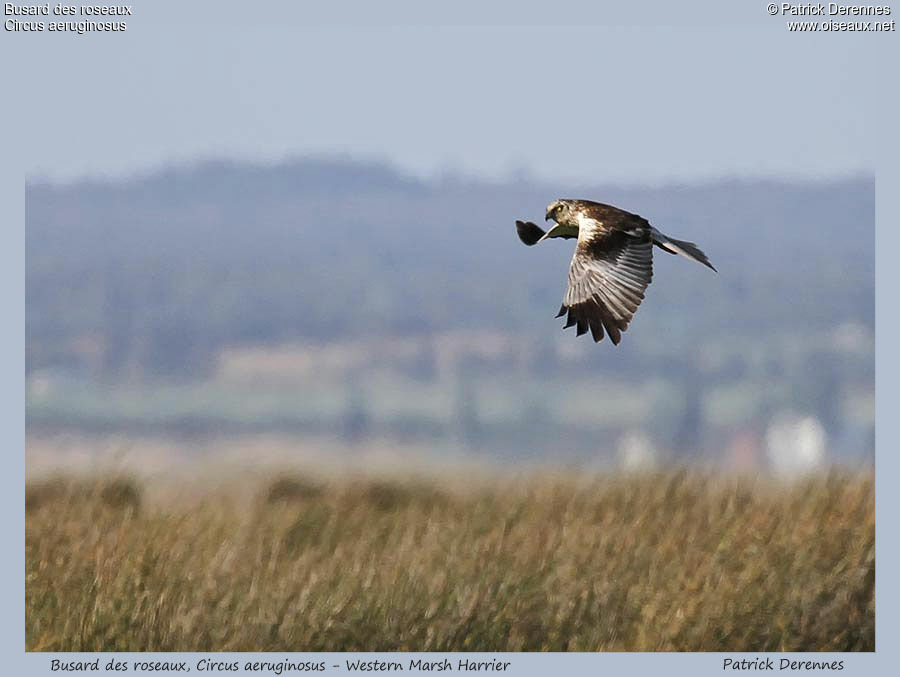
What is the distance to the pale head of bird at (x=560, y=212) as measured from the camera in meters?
7.48

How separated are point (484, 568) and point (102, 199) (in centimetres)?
9280

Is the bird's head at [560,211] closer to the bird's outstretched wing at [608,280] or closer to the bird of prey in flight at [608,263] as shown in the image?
the bird of prey in flight at [608,263]

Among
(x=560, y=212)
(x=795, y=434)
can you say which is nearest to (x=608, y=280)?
(x=560, y=212)

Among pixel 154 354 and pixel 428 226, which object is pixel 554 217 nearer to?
pixel 154 354

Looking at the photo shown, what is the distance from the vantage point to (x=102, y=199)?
97.9m

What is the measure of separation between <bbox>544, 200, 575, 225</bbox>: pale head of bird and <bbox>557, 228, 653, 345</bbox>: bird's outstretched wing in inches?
16.4

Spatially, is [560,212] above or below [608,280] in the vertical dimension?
above

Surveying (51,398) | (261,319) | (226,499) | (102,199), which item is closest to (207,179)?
(102,199)

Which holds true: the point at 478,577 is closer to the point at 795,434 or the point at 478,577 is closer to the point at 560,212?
the point at 560,212

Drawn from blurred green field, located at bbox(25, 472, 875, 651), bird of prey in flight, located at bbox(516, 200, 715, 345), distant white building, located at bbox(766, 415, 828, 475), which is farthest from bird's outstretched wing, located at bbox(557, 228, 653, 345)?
distant white building, located at bbox(766, 415, 828, 475)

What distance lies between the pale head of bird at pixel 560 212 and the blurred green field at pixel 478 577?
1647 mm

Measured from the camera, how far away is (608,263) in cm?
691

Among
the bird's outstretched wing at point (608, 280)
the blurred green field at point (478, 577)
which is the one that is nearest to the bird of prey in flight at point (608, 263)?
the bird's outstretched wing at point (608, 280)

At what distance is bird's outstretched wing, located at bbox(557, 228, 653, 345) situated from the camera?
6.64 metres
